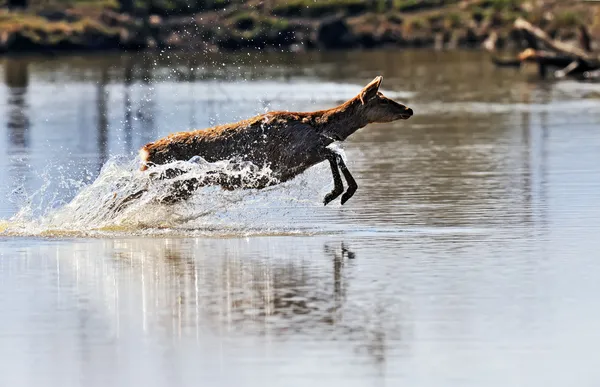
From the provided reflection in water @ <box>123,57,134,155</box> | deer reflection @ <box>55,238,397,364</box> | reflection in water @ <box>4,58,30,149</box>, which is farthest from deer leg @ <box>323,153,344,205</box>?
reflection in water @ <box>4,58,30,149</box>

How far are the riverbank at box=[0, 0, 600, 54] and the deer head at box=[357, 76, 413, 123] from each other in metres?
62.0

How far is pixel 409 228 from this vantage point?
17500 mm

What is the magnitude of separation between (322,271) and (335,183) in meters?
3.32

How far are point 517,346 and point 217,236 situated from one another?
6.24 meters

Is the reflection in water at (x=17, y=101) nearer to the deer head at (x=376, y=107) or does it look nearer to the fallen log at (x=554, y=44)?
the deer head at (x=376, y=107)

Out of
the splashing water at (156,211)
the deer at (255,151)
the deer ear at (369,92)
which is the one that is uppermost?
the deer ear at (369,92)

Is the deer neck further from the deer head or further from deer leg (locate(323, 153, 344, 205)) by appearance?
deer leg (locate(323, 153, 344, 205))

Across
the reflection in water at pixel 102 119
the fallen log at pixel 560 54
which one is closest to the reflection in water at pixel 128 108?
the reflection in water at pixel 102 119

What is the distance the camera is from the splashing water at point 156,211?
17.8 metres

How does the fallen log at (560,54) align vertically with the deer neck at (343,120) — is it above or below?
above

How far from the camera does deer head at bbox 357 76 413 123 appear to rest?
738 inches

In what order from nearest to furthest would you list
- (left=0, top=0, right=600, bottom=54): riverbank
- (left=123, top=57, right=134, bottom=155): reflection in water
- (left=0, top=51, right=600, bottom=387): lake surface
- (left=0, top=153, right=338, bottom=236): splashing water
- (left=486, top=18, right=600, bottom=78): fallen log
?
(left=0, top=51, right=600, bottom=387): lake surface < (left=0, top=153, right=338, bottom=236): splashing water < (left=123, top=57, right=134, bottom=155): reflection in water < (left=486, top=18, right=600, bottom=78): fallen log < (left=0, top=0, right=600, bottom=54): riverbank

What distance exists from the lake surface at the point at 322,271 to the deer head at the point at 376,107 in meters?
0.85

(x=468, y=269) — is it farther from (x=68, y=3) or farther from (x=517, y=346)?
(x=68, y=3)
